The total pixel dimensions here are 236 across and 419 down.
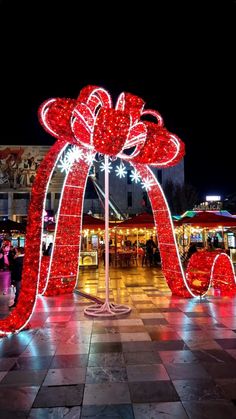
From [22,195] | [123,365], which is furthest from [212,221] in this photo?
[22,195]

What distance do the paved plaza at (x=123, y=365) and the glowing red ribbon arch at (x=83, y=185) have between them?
1016 mm

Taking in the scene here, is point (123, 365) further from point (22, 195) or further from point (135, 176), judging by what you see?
point (22, 195)

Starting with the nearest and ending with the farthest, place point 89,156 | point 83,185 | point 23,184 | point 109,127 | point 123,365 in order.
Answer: point 123,365
point 109,127
point 89,156
point 83,185
point 23,184

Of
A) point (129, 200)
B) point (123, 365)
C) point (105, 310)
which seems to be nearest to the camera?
point (123, 365)

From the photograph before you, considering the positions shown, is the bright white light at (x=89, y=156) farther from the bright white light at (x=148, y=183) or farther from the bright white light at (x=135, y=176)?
the bright white light at (x=148, y=183)

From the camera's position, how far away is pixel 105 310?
24.3ft

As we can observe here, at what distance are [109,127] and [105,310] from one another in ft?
12.1

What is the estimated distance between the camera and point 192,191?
40375mm

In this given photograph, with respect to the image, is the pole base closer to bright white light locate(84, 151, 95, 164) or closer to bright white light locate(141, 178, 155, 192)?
bright white light locate(141, 178, 155, 192)

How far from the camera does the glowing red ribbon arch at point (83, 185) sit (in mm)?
5922

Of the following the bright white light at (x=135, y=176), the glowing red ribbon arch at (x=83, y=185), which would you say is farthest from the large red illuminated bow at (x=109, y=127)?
the bright white light at (x=135, y=176)

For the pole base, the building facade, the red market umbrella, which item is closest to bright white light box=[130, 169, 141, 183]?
the pole base

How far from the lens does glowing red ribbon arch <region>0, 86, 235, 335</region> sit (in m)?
5.92

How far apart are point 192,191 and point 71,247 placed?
3274 centimetres
